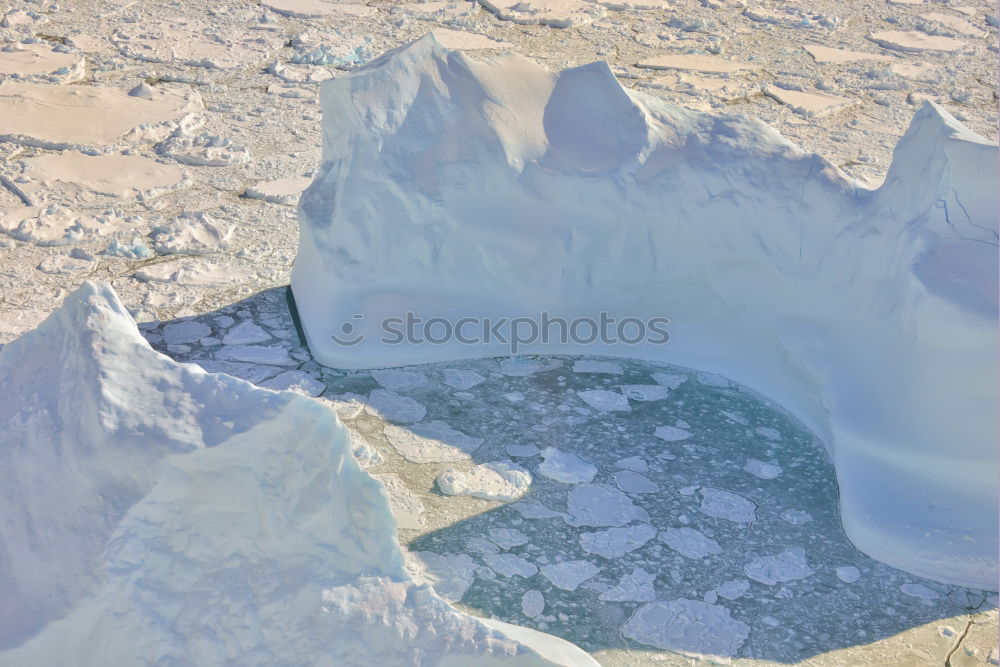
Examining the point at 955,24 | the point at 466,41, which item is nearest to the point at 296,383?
the point at 466,41

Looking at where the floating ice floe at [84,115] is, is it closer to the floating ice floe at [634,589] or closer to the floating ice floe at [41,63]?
the floating ice floe at [41,63]

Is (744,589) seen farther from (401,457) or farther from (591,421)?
(401,457)

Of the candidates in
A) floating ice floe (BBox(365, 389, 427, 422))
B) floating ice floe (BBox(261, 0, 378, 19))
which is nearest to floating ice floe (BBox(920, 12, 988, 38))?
floating ice floe (BBox(261, 0, 378, 19))

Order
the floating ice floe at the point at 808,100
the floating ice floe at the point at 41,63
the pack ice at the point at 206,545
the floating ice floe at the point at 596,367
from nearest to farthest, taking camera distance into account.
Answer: the pack ice at the point at 206,545, the floating ice floe at the point at 596,367, the floating ice floe at the point at 41,63, the floating ice floe at the point at 808,100

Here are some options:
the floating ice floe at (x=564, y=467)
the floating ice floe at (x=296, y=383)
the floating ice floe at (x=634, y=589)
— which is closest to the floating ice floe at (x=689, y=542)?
the floating ice floe at (x=634, y=589)

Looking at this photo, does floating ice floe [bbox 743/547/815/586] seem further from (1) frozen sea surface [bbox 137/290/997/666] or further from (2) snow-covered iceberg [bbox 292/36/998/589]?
(2) snow-covered iceberg [bbox 292/36/998/589]

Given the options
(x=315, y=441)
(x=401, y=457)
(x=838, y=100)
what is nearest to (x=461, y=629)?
(x=315, y=441)

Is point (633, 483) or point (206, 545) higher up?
point (206, 545)

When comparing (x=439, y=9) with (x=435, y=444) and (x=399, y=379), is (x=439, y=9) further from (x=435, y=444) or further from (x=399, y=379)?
(x=435, y=444)
